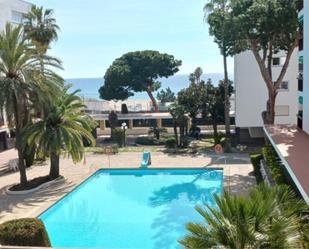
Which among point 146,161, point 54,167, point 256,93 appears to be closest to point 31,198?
point 54,167

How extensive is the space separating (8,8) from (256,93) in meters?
31.6

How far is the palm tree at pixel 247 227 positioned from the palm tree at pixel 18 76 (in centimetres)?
1667

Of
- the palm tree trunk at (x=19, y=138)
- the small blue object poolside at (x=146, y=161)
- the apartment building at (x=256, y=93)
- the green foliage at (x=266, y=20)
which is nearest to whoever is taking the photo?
the palm tree trunk at (x=19, y=138)

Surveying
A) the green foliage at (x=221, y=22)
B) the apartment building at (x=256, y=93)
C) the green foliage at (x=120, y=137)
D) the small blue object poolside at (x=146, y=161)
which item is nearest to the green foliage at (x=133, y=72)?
the green foliage at (x=120, y=137)

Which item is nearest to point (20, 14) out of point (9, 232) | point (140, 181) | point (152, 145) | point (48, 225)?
point (152, 145)

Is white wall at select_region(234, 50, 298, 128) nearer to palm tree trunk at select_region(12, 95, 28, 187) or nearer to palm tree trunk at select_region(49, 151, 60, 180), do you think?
palm tree trunk at select_region(49, 151, 60, 180)

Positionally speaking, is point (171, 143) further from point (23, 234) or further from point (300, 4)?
point (23, 234)

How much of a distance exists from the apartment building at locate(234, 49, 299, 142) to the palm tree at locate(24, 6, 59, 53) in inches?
734

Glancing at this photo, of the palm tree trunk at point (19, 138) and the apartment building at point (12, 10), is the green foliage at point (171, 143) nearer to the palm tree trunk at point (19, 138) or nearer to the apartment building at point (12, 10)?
the palm tree trunk at point (19, 138)

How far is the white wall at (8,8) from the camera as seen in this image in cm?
4944

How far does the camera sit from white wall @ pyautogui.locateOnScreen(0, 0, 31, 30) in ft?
162

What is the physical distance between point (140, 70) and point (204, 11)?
29.3 meters

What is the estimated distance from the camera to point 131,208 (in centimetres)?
2228

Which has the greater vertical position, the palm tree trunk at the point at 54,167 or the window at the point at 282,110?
the window at the point at 282,110
